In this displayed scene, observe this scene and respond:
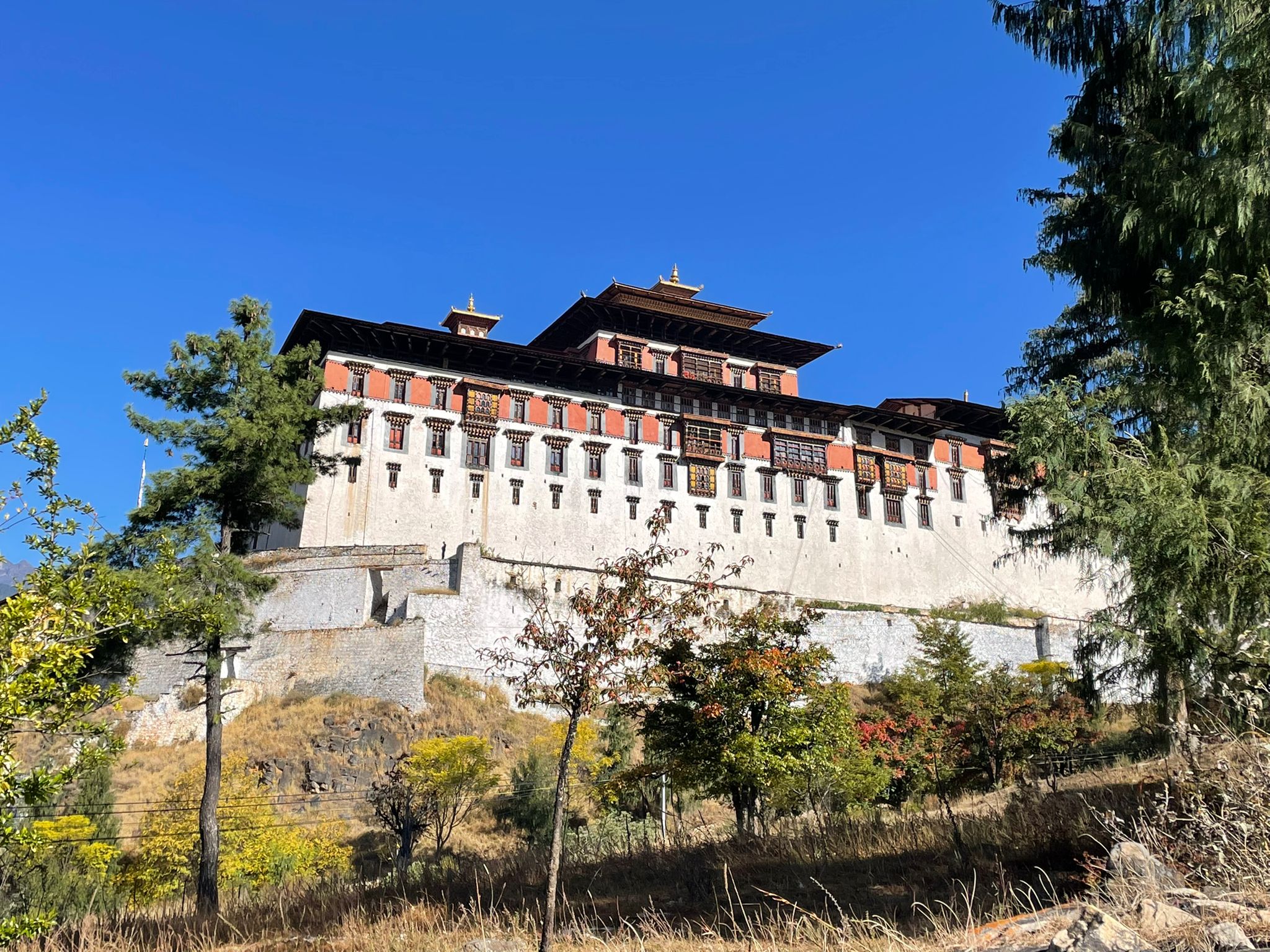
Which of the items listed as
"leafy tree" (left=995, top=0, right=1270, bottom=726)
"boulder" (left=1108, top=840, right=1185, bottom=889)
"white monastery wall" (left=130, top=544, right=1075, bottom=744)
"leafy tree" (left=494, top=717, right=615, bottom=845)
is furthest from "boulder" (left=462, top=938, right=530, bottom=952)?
"white monastery wall" (left=130, top=544, right=1075, bottom=744)

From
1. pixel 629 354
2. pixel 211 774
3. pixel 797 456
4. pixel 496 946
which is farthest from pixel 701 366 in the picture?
pixel 496 946

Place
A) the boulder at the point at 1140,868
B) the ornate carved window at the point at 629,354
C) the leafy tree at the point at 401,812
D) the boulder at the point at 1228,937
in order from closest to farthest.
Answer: the boulder at the point at 1228,937
the boulder at the point at 1140,868
the leafy tree at the point at 401,812
the ornate carved window at the point at 629,354

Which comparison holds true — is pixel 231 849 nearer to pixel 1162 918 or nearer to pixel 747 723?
pixel 747 723

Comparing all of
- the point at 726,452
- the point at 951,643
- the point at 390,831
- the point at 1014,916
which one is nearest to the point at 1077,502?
the point at 1014,916

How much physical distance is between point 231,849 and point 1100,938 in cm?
2865

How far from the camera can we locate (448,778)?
112ft

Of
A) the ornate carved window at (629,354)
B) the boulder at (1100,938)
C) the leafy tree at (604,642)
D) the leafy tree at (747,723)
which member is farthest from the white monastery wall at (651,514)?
the boulder at (1100,938)

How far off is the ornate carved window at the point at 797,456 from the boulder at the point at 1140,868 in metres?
Answer: 54.4

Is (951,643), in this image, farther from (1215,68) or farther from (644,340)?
(1215,68)

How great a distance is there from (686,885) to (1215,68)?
10.2m

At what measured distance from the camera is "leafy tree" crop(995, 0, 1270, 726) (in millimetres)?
9500

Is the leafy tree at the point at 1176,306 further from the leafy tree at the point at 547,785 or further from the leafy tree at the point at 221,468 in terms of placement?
the leafy tree at the point at 547,785

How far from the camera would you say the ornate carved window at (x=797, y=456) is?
6197cm

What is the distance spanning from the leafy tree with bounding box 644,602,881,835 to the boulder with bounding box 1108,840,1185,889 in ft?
44.1
